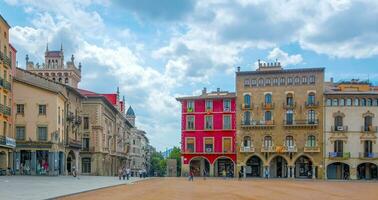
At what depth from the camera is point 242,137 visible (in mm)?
94500

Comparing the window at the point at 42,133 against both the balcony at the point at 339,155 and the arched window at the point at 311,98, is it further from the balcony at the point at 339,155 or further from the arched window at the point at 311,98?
the balcony at the point at 339,155

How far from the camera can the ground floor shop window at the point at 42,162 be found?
6775cm

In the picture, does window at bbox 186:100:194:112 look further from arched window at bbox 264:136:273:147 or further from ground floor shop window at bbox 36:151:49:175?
ground floor shop window at bbox 36:151:49:175

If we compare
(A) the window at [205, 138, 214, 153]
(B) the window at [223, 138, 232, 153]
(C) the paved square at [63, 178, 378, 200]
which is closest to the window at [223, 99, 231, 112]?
(B) the window at [223, 138, 232, 153]

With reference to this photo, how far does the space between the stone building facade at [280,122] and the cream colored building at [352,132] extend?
1.77m

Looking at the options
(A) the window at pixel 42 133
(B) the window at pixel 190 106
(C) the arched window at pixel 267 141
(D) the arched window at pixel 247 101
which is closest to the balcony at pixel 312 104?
(C) the arched window at pixel 267 141

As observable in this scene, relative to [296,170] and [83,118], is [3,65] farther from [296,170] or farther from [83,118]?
[296,170]

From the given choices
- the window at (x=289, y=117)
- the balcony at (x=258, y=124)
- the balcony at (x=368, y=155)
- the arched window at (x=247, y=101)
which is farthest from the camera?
the arched window at (x=247, y=101)

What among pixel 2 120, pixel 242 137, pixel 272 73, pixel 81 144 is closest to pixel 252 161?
pixel 242 137

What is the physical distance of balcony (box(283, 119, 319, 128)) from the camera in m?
90.8

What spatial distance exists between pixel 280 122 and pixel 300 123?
3421mm

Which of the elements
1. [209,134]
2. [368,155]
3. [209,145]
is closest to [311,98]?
[368,155]

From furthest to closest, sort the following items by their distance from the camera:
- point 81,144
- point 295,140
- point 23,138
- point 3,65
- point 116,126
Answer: point 116,126 < point 295,140 < point 81,144 < point 23,138 < point 3,65

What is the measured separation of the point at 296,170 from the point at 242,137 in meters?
10.6
